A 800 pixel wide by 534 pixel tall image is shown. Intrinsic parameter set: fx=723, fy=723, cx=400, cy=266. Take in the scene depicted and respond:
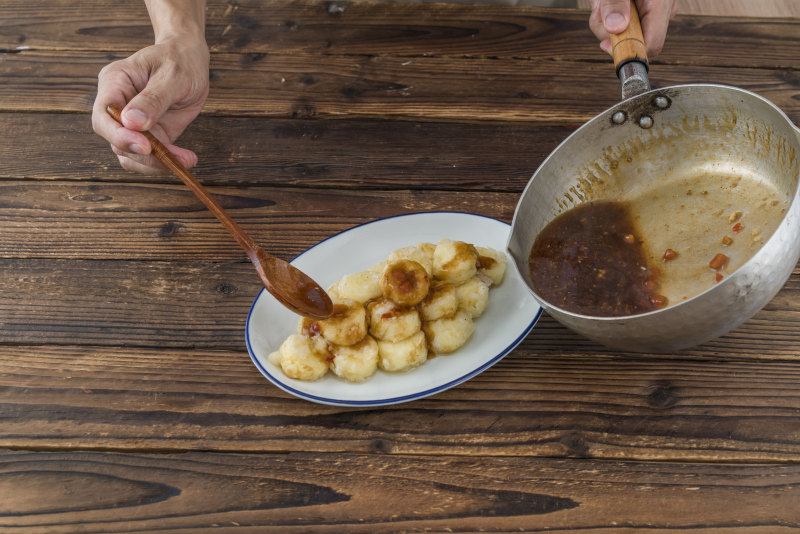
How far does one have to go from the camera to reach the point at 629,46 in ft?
3.77

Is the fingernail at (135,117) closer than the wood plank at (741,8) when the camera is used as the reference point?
Yes

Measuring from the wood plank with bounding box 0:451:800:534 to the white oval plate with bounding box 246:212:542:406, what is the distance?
98 mm

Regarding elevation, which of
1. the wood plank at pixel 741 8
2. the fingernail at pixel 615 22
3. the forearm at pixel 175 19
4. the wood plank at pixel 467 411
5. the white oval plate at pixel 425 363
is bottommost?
the wood plank at pixel 467 411

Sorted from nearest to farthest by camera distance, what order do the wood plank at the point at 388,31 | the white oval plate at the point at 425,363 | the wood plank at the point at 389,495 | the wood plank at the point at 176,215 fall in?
the wood plank at the point at 389,495
the white oval plate at the point at 425,363
the wood plank at the point at 176,215
the wood plank at the point at 388,31

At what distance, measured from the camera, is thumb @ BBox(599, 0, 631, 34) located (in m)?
1.17

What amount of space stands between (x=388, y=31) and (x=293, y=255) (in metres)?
0.73

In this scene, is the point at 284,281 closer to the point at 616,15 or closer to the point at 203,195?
the point at 203,195

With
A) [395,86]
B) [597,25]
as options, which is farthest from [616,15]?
[395,86]

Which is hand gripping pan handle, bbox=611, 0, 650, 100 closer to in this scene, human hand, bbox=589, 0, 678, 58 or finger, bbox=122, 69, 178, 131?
human hand, bbox=589, 0, 678, 58

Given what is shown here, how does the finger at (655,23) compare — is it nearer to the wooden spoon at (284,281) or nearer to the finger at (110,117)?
the wooden spoon at (284,281)

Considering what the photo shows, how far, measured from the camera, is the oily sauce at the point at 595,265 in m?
1.01

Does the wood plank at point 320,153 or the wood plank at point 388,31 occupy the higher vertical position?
the wood plank at point 388,31

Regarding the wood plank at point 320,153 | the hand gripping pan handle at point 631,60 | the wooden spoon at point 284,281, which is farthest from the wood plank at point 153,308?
the hand gripping pan handle at point 631,60

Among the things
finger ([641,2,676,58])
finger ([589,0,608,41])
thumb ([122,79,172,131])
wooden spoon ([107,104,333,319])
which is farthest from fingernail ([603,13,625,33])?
thumb ([122,79,172,131])
